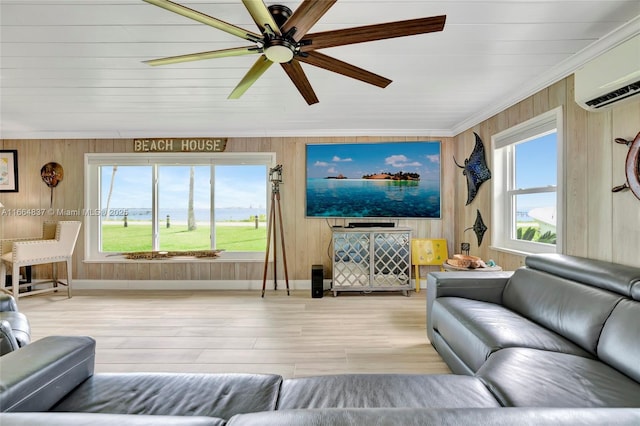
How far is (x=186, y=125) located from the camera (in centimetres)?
385

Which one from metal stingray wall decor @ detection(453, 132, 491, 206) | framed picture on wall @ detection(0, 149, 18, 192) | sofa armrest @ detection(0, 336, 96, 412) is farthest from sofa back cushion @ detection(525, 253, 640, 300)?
framed picture on wall @ detection(0, 149, 18, 192)

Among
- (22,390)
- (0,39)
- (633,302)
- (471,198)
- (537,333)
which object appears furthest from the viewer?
(471,198)

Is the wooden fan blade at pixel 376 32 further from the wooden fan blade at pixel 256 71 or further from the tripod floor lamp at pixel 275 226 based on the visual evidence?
the tripod floor lamp at pixel 275 226

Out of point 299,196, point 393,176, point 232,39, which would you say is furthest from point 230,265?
point 232,39

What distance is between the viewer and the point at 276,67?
2248 millimetres

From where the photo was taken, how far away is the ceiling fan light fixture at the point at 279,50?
1409 mm

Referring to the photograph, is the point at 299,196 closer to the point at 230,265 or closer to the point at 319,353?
the point at 230,265

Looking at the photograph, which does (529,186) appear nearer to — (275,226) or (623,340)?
(623,340)

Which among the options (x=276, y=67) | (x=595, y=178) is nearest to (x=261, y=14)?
(x=276, y=67)

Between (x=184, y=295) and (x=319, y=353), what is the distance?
2.41 m

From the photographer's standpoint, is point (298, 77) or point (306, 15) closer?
point (306, 15)

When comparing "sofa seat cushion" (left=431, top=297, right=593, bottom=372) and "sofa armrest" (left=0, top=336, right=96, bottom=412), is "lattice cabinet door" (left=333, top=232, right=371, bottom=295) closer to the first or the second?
"sofa seat cushion" (left=431, top=297, right=593, bottom=372)

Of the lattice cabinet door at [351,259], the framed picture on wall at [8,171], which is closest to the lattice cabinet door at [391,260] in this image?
the lattice cabinet door at [351,259]

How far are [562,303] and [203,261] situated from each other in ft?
13.0
